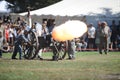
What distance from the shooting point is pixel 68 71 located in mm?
14930

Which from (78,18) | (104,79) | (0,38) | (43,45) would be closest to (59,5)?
(78,18)

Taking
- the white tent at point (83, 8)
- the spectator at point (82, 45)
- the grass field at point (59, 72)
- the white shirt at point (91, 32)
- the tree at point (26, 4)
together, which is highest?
the tree at point (26, 4)

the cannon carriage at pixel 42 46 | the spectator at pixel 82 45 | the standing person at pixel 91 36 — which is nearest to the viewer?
the cannon carriage at pixel 42 46

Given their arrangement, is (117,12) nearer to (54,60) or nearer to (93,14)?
(93,14)

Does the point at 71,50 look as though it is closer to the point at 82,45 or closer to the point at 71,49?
the point at 71,49

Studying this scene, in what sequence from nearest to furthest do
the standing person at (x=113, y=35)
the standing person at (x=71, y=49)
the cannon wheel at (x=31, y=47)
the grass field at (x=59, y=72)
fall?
1. the grass field at (x=59, y=72)
2. the cannon wheel at (x=31, y=47)
3. the standing person at (x=71, y=49)
4. the standing person at (x=113, y=35)

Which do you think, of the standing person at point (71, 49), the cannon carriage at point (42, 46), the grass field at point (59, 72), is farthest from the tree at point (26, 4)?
the grass field at point (59, 72)

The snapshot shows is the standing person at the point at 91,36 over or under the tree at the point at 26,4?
under

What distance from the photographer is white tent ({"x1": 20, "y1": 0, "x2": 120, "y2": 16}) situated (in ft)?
98.8

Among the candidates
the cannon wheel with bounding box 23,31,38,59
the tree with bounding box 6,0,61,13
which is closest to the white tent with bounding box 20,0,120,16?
the cannon wheel with bounding box 23,31,38,59

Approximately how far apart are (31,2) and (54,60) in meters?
43.4

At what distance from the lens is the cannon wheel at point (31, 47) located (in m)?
19.9

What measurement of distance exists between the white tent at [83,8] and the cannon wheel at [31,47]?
9.58 m

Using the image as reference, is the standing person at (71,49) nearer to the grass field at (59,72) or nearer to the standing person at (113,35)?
the grass field at (59,72)
